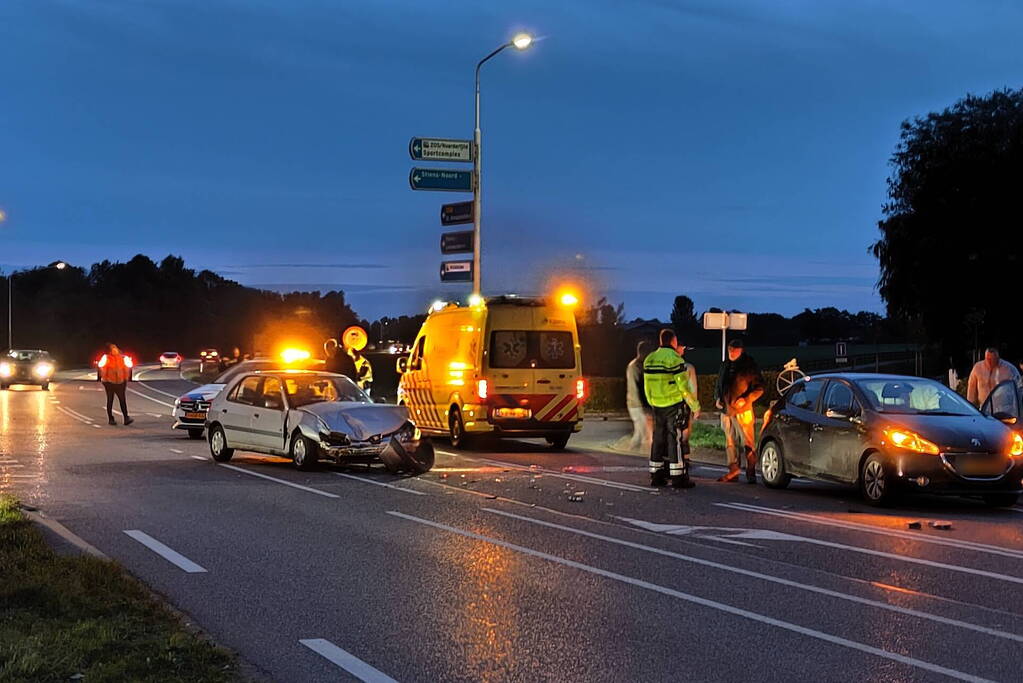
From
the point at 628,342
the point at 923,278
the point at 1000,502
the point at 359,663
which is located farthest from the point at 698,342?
the point at 359,663

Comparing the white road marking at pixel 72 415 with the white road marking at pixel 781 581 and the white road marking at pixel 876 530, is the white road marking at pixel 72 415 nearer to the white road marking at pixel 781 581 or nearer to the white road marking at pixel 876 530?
the white road marking at pixel 781 581

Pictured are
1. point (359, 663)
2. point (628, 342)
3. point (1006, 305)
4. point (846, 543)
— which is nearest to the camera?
point (359, 663)

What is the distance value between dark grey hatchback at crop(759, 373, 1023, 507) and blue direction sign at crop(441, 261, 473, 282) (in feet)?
52.8

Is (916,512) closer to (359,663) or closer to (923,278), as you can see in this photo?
(359,663)

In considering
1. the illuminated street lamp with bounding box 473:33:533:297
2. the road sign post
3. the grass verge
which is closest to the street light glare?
the illuminated street lamp with bounding box 473:33:533:297

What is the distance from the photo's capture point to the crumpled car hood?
16.6 metres

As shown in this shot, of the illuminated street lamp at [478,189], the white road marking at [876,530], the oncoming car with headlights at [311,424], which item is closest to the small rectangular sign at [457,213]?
the illuminated street lamp at [478,189]

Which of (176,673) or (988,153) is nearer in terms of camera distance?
(176,673)

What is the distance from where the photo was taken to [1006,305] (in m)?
44.5

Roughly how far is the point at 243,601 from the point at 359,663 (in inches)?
74.8

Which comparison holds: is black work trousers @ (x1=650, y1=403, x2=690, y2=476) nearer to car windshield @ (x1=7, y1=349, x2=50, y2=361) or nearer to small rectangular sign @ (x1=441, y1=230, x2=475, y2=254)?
small rectangular sign @ (x1=441, y1=230, x2=475, y2=254)

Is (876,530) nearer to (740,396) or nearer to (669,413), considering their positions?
(669,413)

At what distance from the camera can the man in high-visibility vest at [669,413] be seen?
14688 mm

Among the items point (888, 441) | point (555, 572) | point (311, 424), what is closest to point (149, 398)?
point (311, 424)
